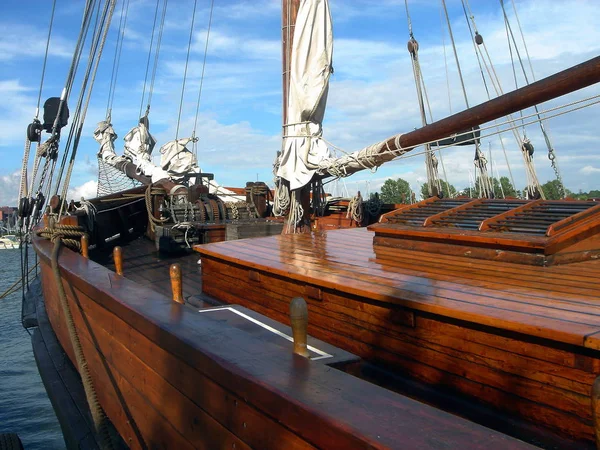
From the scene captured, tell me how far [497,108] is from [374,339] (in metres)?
1.88

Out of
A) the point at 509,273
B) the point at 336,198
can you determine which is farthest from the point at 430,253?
the point at 336,198

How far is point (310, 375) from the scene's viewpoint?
1889 millimetres

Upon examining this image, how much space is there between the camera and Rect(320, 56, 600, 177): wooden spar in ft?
10.6

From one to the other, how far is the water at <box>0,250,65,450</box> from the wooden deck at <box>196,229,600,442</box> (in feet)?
10.8

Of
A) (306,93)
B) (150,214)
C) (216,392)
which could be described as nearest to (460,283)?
(216,392)

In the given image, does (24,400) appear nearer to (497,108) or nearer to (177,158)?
(497,108)

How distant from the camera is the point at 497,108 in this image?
3893 millimetres

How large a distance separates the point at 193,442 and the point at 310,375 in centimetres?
84

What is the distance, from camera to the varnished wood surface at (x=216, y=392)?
1.48m

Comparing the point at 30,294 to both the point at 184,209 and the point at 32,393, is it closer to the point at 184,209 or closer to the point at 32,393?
the point at 32,393

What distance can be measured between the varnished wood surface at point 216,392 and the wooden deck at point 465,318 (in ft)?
2.80

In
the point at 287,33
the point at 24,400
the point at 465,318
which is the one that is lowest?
the point at 24,400

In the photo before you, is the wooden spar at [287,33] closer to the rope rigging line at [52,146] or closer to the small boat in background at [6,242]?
the rope rigging line at [52,146]

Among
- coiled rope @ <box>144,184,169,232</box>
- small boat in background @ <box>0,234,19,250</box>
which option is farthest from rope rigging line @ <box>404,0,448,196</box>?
small boat in background @ <box>0,234,19,250</box>
